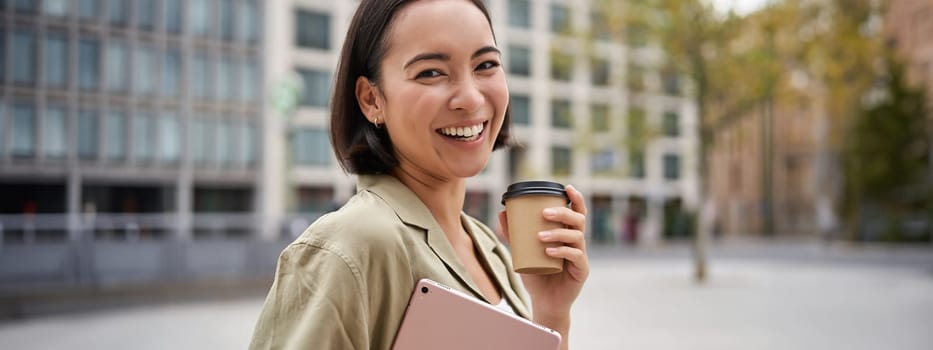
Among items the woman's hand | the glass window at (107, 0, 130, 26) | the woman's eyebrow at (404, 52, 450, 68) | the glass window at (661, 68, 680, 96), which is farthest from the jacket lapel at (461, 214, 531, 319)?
the glass window at (107, 0, 130, 26)

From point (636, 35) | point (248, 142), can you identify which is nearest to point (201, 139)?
point (248, 142)

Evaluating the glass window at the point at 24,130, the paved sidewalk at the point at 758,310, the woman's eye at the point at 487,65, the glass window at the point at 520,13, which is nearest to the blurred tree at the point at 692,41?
the paved sidewalk at the point at 758,310

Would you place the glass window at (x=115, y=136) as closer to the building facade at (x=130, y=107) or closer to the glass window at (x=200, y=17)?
the building facade at (x=130, y=107)

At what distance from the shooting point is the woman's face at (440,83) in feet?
4.96

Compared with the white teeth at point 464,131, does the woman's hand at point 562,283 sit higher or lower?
lower

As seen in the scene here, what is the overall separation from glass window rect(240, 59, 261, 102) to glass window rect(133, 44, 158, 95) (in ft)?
12.6

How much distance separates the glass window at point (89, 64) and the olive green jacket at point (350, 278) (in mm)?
36195

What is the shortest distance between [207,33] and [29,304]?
2705cm

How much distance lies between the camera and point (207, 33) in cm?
3691

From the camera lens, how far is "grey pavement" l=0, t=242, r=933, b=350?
8992 millimetres

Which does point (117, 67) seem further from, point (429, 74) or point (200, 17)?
point (429, 74)

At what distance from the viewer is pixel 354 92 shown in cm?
165

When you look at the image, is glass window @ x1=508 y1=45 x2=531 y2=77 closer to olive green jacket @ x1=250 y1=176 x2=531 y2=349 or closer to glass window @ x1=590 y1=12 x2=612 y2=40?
glass window @ x1=590 y1=12 x2=612 y2=40

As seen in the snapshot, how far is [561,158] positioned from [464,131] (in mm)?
48109
